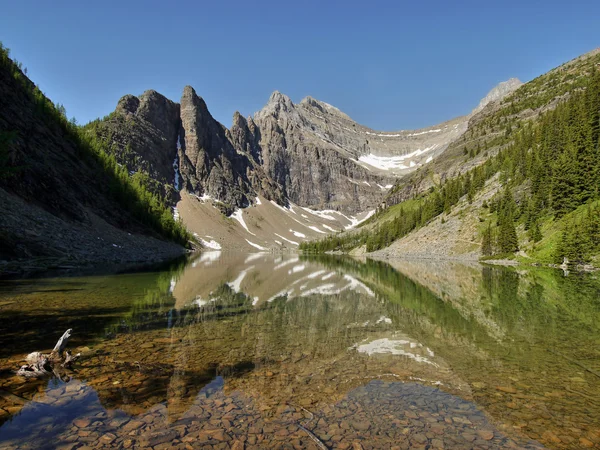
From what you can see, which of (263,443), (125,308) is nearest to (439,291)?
(125,308)

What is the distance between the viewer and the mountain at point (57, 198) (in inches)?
1802

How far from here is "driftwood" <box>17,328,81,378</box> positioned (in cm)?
1008

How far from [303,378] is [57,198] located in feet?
252

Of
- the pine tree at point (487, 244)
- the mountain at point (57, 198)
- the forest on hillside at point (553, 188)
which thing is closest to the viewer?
the mountain at point (57, 198)

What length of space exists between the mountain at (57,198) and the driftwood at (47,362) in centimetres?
3028

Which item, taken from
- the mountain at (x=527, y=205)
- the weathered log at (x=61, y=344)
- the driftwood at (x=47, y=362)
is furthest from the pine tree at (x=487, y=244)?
the driftwood at (x=47, y=362)

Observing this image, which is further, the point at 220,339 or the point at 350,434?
the point at 220,339

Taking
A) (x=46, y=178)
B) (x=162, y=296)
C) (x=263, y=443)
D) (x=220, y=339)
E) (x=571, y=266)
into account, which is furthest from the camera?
(x=46, y=178)

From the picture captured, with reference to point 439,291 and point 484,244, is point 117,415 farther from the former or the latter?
point 484,244

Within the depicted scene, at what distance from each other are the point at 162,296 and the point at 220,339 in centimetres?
1431

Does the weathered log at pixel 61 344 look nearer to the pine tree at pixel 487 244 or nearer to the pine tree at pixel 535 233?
the pine tree at pixel 535 233

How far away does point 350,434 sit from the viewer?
752 centimetres

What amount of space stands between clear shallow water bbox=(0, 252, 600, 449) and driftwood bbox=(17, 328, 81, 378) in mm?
401

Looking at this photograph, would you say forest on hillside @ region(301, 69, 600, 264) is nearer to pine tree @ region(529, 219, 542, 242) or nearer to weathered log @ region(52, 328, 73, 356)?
pine tree @ region(529, 219, 542, 242)
